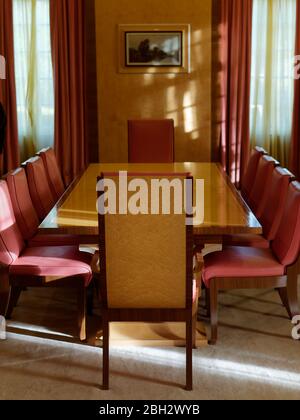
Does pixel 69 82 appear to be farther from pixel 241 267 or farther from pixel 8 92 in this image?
pixel 241 267

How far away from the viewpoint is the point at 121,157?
24.0ft

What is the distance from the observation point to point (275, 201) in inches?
159

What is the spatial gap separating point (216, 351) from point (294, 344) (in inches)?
18.1

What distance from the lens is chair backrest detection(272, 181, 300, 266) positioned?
3607mm

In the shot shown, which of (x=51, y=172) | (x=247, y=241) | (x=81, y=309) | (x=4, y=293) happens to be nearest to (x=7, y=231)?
(x=4, y=293)

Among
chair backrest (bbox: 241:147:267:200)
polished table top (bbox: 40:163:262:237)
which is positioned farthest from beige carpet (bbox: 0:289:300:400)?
chair backrest (bbox: 241:147:267:200)

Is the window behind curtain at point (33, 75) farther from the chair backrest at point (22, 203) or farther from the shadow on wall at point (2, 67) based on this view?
the chair backrest at point (22, 203)

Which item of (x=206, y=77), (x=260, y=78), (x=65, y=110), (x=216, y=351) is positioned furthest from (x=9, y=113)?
(x=216, y=351)

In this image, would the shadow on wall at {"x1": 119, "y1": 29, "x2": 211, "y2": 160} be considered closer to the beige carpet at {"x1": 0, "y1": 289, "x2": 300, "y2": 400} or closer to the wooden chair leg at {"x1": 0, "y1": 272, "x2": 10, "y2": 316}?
the beige carpet at {"x1": 0, "y1": 289, "x2": 300, "y2": 400}

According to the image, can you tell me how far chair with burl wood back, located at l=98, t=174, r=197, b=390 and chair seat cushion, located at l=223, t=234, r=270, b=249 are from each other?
3.62ft

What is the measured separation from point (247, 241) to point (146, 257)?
4.40 ft

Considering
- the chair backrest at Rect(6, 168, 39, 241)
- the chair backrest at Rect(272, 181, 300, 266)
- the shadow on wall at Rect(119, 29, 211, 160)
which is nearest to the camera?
the chair backrest at Rect(272, 181, 300, 266)

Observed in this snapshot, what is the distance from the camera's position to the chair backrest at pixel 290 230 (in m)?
3.61
